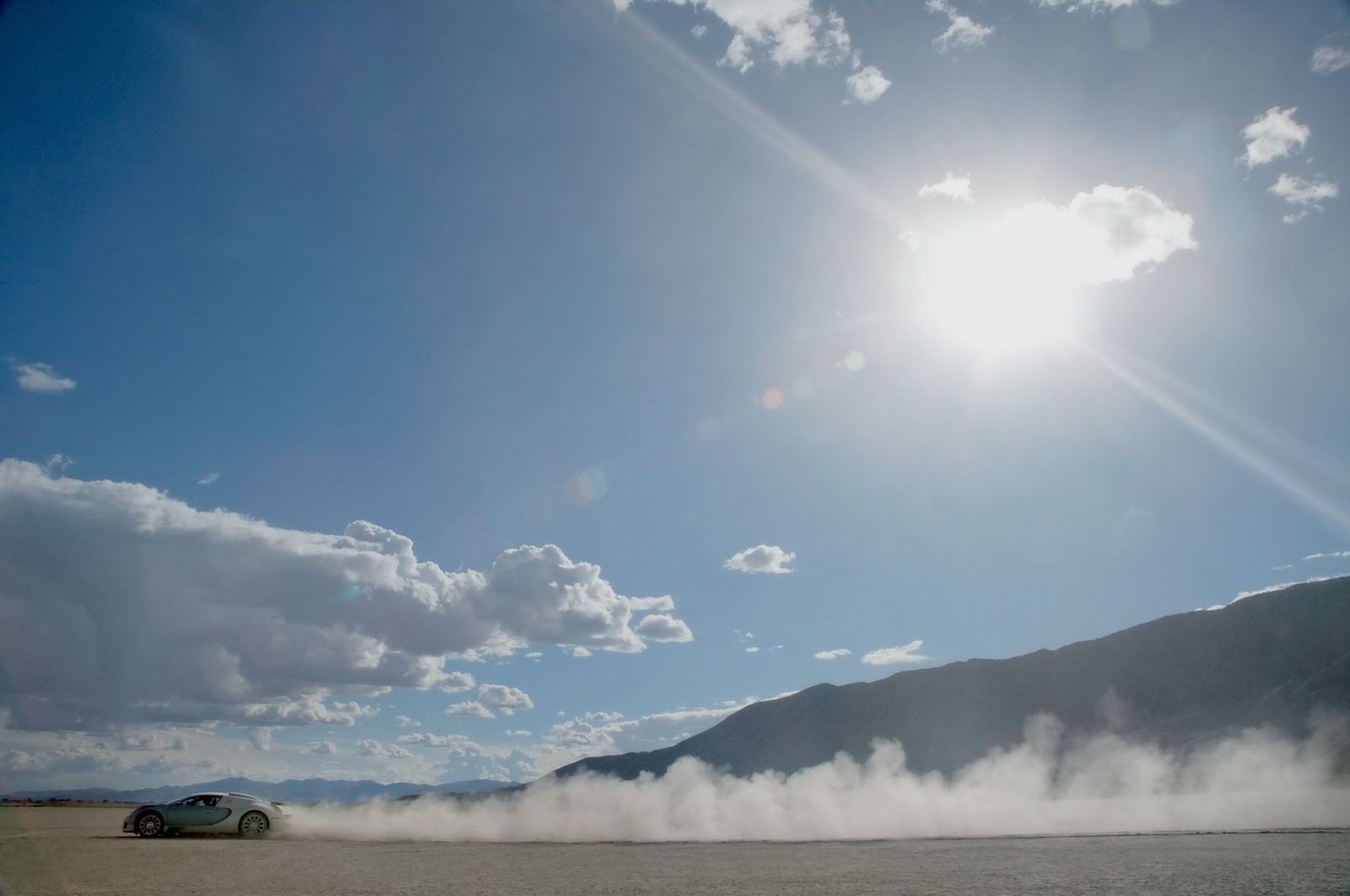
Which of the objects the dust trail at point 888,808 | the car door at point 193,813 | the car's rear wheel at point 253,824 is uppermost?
the car door at point 193,813

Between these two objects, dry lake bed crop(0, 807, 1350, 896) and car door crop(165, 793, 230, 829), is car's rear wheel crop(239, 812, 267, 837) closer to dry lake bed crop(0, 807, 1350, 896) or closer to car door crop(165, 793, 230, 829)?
car door crop(165, 793, 230, 829)

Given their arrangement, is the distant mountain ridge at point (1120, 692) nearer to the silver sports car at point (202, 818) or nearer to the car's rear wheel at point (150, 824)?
the silver sports car at point (202, 818)

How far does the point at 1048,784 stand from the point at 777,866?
87815 mm

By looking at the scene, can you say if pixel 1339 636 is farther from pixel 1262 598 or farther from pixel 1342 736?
pixel 1342 736

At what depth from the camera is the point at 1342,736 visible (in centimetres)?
8856

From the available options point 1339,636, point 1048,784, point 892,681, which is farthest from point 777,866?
point 892,681

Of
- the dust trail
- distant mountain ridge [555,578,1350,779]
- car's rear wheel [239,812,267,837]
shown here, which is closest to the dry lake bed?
car's rear wheel [239,812,267,837]

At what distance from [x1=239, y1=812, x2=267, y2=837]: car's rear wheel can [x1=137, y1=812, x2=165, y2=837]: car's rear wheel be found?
280cm

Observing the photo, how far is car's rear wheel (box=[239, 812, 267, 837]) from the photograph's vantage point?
105 feet

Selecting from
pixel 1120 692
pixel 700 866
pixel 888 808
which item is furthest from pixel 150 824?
pixel 1120 692

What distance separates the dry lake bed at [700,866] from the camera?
1656 cm

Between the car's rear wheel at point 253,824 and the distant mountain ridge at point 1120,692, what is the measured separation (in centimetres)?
9629

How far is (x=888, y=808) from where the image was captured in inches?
2068

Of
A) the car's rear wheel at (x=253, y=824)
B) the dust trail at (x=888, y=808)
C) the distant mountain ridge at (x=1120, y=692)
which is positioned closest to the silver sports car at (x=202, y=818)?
the car's rear wheel at (x=253, y=824)
